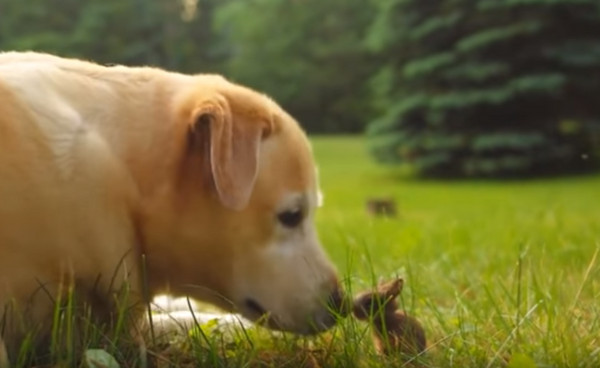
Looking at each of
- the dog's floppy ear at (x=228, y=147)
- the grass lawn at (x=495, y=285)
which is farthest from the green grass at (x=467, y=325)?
the dog's floppy ear at (x=228, y=147)

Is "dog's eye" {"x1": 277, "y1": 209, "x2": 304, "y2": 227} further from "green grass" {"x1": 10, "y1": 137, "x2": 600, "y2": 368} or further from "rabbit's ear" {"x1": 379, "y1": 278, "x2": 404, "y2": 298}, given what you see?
"rabbit's ear" {"x1": 379, "y1": 278, "x2": 404, "y2": 298}

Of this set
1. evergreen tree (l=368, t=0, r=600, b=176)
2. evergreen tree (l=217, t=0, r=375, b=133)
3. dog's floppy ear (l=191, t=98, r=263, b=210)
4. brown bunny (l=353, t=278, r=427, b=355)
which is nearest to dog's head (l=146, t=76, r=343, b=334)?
dog's floppy ear (l=191, t=98, r=263, b=210)

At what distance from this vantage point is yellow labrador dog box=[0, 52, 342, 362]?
2.13 m

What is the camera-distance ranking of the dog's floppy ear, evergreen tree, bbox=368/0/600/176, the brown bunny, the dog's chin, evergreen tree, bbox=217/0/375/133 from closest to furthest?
the brown bunny, the dog's floppy ear, the dog's chin, evergreen tree, bbox=368/0/600/176, evergreen tree, bbox=217/0/375/133

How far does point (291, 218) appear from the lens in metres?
2.44

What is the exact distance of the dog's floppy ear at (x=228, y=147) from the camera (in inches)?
88.0

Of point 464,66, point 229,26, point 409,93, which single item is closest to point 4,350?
point 464,66

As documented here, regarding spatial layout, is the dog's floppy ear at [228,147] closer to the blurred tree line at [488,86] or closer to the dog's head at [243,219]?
the dog's head at [243,219]

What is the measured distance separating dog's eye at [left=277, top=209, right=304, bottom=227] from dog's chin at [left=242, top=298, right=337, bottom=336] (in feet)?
0.72

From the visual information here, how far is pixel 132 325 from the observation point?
216cm

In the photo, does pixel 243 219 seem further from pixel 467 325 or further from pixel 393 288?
pixel 467 325

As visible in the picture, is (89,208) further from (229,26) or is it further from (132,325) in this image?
(229,26)

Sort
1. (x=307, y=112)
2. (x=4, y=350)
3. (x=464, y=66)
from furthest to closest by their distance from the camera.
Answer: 1. (x=307, y=112)
2. (x=464, y=66)
3. (x=4, y=350)

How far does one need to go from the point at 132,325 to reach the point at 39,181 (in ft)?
1.29
